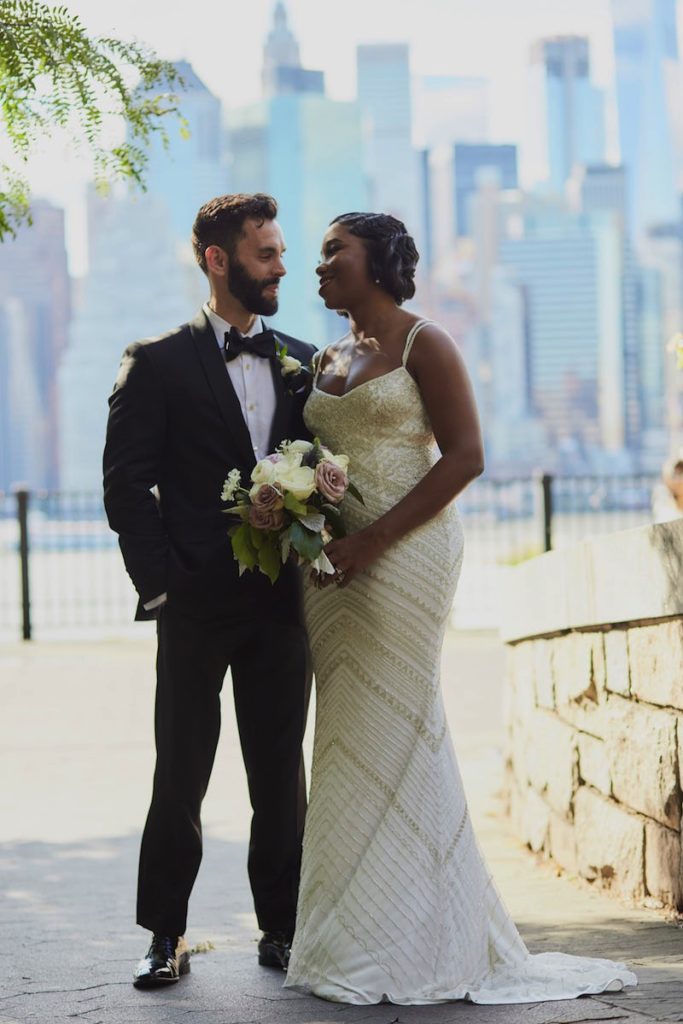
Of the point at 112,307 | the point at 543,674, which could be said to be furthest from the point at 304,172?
the point at 543,674

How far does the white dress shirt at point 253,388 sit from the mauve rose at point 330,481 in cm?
40

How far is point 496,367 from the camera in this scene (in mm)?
187250

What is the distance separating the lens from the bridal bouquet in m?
3.67

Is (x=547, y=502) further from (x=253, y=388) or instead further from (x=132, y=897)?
(x=253, y=388)

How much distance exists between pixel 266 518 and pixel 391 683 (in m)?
0.57

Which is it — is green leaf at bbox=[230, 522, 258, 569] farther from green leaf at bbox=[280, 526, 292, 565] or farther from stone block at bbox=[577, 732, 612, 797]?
stone block at bbox=[577, 732, 612, 797]

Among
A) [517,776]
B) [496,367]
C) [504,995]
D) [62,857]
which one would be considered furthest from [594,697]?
[496,367]

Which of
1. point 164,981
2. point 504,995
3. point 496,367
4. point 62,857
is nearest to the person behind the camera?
point 504,995

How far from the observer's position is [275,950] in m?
3.99

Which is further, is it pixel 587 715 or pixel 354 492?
pixel 587 715

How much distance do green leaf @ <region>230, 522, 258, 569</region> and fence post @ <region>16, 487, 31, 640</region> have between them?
34.0ft

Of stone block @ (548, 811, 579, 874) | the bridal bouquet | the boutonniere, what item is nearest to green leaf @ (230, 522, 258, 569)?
the bridal bouquet

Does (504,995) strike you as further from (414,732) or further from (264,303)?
(264,303)

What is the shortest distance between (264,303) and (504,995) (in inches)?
73.9
